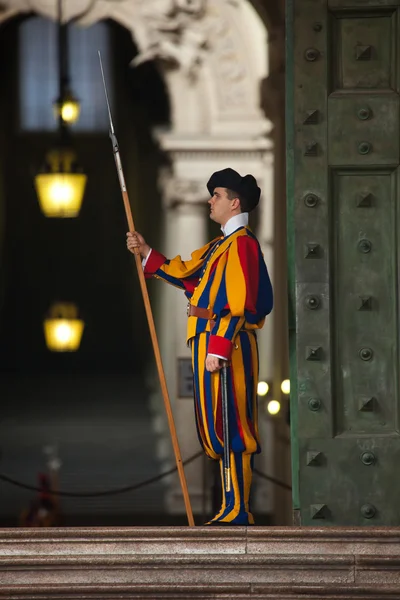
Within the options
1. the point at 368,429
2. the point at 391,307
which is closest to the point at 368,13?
the point at 391,307

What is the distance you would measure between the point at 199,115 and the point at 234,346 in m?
9.48

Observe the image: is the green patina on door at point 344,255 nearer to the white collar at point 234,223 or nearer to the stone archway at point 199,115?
the white collar at point 234,223

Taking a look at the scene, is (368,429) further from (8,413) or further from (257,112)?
(8,413)

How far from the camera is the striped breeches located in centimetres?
770

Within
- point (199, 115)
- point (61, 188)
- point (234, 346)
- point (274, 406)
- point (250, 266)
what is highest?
point (199, 115)

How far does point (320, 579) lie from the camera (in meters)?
6.56

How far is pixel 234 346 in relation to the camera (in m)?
7.78

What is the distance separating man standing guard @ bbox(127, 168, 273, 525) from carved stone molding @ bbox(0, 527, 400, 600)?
94cm

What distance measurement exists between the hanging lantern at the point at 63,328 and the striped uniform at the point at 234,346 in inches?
524

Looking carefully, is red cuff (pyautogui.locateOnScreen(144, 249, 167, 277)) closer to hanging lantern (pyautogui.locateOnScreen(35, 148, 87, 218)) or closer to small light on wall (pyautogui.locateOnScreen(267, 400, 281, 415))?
small light on wall (pyautogui.locateOnScreen(267, 400, 281, 415))

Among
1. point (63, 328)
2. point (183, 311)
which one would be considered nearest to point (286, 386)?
point (183, 311)

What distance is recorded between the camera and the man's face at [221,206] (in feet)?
26.3

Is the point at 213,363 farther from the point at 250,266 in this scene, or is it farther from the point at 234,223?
the point at 234,223

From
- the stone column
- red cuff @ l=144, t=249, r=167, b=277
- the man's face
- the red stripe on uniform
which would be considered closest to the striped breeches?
the red stripe on uniform
